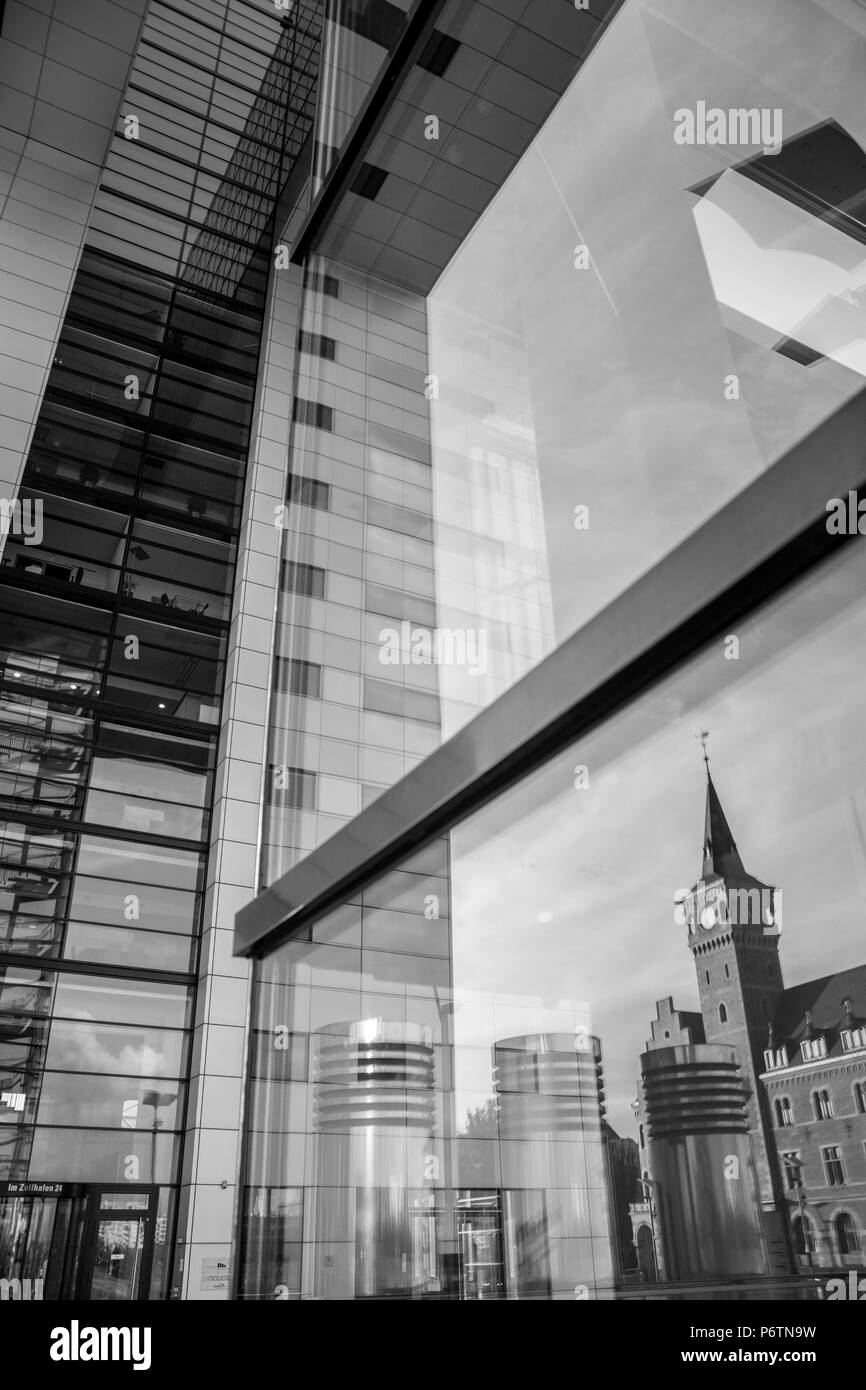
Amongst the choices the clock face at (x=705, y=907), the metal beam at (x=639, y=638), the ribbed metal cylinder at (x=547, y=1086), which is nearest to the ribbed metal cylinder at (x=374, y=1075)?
the ribbed metal cylinder at (x=547, y=1086)

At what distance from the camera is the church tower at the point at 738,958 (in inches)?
62.3

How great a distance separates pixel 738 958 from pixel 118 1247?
1172 cm

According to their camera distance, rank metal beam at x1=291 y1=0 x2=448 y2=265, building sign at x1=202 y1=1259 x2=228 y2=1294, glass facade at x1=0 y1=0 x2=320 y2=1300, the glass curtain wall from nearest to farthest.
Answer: the glass curtain wall → metal beam at x1=291 y1=0 x2=448 y2=265 → building sign at x1=202 y1=1259 x2=228 y2=1294 → glass facade at x1=0 y1=0 x2=320 y2=1300

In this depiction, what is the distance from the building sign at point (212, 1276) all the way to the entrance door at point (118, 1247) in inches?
30.6

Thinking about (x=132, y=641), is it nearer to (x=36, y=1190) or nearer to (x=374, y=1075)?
(x=36, y=1190)

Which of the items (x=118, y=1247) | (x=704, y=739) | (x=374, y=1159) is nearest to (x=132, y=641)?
(x=118, y=1247)

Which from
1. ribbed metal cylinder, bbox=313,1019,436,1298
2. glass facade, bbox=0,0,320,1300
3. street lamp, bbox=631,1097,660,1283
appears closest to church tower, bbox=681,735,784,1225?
street lamp, bbox=631,1097,660,1283

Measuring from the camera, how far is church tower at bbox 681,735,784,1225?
1582 mm

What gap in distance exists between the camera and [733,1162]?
1597mm

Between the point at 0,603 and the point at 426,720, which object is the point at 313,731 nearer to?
the point at 426,720

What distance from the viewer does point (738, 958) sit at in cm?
168

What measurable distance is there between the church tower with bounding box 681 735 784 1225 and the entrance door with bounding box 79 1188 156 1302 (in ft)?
37.6

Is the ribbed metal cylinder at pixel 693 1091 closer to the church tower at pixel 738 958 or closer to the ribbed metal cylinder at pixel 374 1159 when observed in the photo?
the church tower at pixel 738 958

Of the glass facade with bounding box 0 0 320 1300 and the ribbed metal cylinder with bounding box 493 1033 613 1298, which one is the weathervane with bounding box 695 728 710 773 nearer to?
the ribbed metal cylinder with bounding box 493 1033 613 1298
